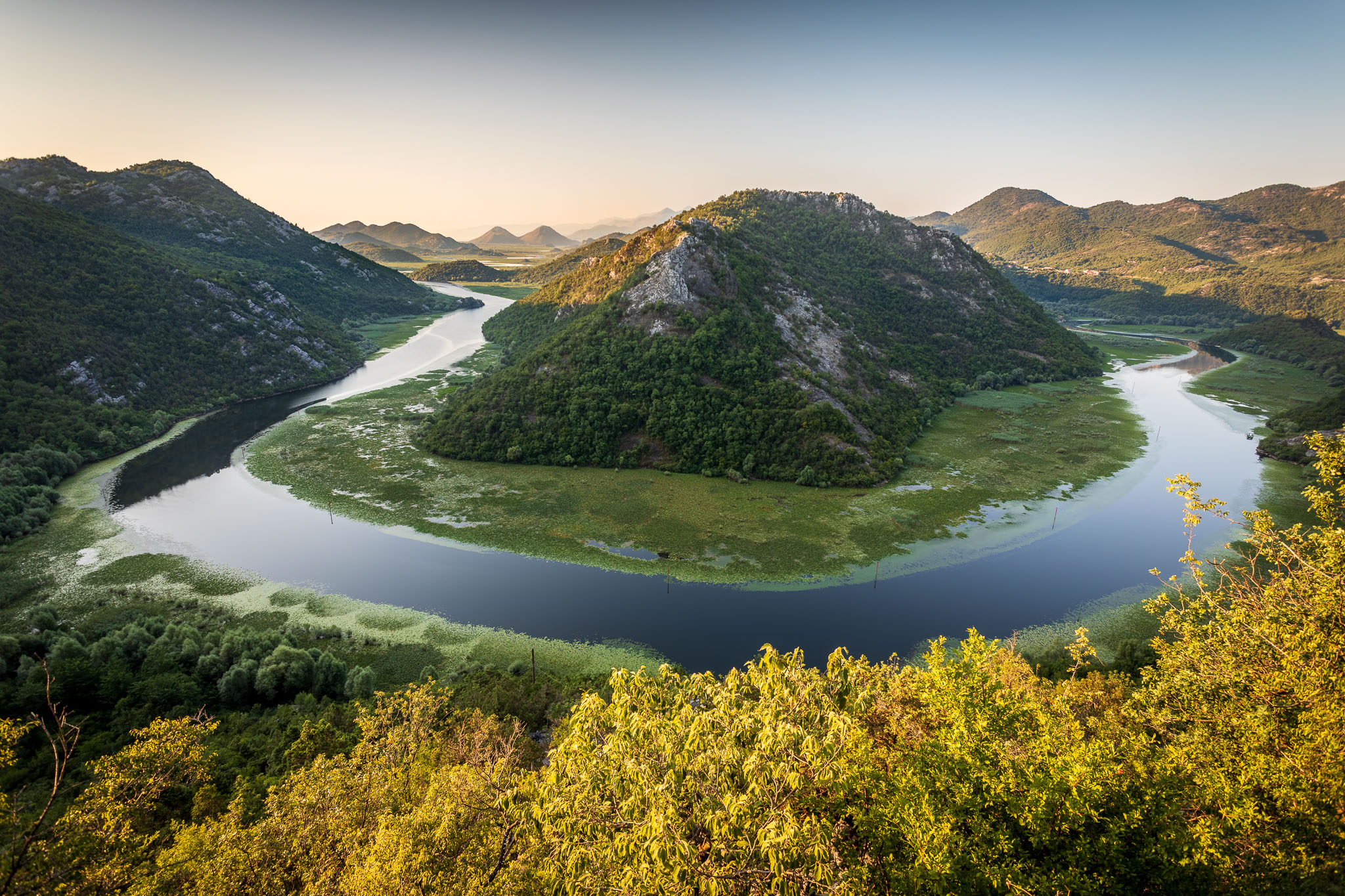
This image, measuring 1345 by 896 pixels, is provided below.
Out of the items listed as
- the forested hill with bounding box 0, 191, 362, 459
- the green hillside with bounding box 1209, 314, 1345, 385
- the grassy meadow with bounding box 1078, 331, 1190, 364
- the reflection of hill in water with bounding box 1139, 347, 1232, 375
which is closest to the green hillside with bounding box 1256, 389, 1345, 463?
the reflection of hill in water with bounding box 1139, 347, 1232, 375

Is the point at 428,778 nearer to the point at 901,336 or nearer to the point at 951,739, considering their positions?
the point at 951,739

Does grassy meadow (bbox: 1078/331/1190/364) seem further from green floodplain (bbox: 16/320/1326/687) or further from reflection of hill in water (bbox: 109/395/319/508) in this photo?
reflection of hill in water (bbox: 109/395/319/508)

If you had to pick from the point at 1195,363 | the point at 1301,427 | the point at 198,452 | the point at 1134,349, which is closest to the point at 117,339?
the point at 198,452

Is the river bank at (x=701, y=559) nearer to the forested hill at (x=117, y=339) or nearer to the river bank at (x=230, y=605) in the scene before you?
the river bank at (x=230, y=605)

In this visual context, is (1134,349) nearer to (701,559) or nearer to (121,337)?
(701,559)

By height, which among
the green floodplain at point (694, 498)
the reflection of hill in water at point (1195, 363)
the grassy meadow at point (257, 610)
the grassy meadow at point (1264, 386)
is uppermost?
the reflection of hill in water at point (1195, 363)

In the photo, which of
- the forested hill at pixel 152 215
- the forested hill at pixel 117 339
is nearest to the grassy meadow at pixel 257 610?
the forested hill at pixel 117 339

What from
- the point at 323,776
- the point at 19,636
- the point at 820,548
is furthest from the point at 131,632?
→ the point at 820,548
